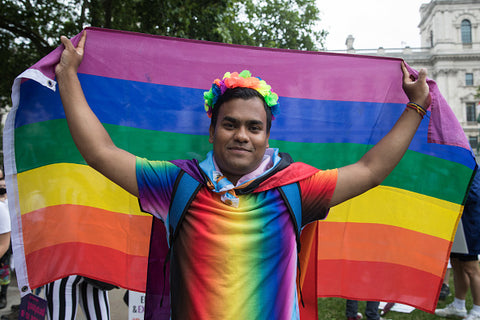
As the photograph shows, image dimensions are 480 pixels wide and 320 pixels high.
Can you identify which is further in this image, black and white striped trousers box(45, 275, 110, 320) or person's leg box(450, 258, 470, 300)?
person's leg box(450, 258, 470, 300)

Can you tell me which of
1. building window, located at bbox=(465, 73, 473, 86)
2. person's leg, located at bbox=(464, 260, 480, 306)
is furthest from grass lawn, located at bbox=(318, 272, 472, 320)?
building window, located at bbox=(465, 73, 473, 86)

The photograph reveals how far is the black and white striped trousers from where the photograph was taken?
2.92 metres

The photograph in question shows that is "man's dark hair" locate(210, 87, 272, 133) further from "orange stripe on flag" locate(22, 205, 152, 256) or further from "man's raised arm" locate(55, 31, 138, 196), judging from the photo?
"orange stripe on flag" locate(22, 205, 152, 256)

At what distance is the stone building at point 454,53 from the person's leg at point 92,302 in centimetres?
5130

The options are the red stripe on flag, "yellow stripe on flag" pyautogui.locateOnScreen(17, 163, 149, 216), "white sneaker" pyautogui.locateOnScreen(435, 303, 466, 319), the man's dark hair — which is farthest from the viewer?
"white sneaker" pyautogui.locateOnScreen(435, 303, 466, 319)

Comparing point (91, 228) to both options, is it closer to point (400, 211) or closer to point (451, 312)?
point (400, 211)

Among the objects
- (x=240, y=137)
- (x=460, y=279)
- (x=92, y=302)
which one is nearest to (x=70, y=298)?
(x=92, y=302)

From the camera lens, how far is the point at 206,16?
810cm

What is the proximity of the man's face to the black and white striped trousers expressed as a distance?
1.72m

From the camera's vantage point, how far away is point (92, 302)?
3.08 metres

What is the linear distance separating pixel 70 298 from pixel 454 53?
59.9 m

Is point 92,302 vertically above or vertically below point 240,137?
below

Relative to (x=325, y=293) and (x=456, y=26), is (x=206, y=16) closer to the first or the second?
(x=325, y=293)

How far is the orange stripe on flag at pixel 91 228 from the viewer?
251 cm
